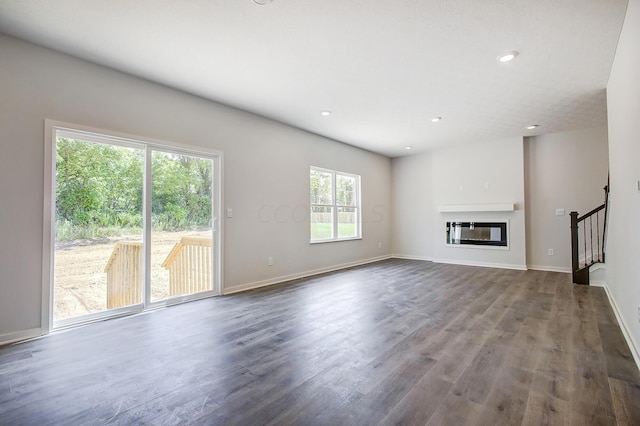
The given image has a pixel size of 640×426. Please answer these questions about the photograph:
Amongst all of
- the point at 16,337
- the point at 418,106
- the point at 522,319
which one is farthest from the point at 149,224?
the point at 522,319

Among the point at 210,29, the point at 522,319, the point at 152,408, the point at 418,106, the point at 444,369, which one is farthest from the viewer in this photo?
the point at 418,106

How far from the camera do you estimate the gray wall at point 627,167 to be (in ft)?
7.55

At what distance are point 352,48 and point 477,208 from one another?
4989 millimetres

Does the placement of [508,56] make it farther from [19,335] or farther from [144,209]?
[19,335]

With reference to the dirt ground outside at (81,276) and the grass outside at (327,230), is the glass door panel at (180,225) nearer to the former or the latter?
the dirt ground outside at (81,276)

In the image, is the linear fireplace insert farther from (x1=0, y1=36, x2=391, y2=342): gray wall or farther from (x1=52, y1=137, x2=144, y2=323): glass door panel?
(x1=52, y1=137, x2=144, y2=323): glass door panel

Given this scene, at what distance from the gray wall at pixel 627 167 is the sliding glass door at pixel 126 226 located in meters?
4.36

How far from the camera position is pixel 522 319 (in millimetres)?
3254

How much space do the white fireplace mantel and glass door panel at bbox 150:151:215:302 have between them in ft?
17.1

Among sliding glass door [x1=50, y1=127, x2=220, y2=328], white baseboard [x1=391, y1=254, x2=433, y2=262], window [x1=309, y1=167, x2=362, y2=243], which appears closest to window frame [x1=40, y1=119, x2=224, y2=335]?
sliding glass door [x1=50, y1=127, x2=220, y2=328]

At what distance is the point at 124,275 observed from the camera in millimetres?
3531

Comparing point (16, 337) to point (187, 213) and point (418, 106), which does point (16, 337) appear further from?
point (418, 106)

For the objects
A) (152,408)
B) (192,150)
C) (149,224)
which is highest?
(192,150)

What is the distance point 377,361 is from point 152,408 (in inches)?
58.7
